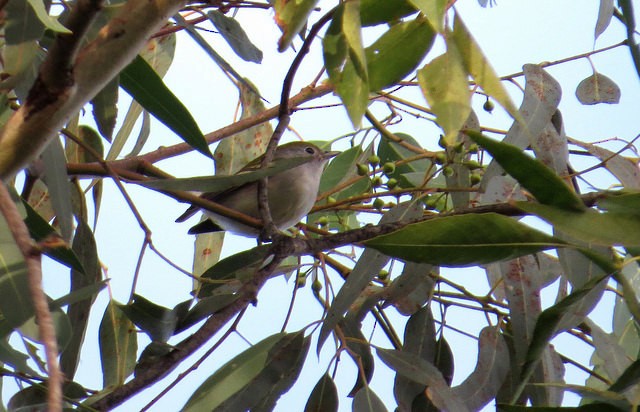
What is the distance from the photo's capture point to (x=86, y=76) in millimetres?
1175

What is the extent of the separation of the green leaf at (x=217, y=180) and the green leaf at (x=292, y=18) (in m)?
0.42

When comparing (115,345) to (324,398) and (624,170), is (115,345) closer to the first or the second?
(324,398)

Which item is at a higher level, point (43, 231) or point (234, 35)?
point (234, 35)

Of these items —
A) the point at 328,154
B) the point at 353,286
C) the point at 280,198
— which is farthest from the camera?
the point at 328,154

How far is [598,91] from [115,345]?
1.53 metres

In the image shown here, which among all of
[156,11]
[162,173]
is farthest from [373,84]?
[162,173]

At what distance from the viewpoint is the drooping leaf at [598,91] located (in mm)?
2468

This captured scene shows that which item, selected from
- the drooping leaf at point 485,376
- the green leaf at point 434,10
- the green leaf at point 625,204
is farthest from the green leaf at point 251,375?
the green leaf at point 434,10

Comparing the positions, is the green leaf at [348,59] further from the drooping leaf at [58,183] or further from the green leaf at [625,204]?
the drooping leaf at [58,183]

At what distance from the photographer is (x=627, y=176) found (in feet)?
6.65

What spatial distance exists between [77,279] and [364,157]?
38.4 inches

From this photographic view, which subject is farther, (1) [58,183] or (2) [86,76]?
(1) [58,183]

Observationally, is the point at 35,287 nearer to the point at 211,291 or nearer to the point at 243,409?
the point at 243,409

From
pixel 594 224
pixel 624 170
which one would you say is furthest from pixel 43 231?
pixel 624 170
